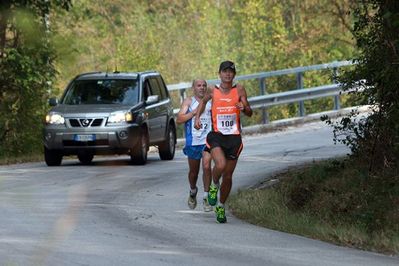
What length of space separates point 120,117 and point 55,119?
1.20 meters

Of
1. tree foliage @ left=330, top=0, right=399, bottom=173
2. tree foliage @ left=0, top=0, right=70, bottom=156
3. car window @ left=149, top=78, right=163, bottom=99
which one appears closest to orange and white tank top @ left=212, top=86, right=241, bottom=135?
tree foliage @ left=330, top=0, right=399, bottom=173

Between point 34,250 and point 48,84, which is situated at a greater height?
point 48,84

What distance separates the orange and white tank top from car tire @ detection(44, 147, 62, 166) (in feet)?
28.8

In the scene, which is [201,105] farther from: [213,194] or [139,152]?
[139,152]

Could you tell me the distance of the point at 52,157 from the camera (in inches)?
885

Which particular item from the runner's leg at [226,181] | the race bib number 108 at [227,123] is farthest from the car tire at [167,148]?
the race bib number 108 at [227,123]

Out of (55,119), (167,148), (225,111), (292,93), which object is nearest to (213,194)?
(225,111)

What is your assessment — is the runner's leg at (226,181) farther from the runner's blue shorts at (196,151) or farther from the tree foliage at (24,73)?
the tree foliage at (24,73)

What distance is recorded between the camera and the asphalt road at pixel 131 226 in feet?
36.0

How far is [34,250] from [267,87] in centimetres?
2709

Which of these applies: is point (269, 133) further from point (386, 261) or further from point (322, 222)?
point (386, 261)

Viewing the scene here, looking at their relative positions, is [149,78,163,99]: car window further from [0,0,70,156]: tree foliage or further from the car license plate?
[0,0,70,156]: tree foliage

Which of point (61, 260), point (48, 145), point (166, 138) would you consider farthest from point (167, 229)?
point (166, 138)

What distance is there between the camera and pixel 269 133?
31.1 meters
